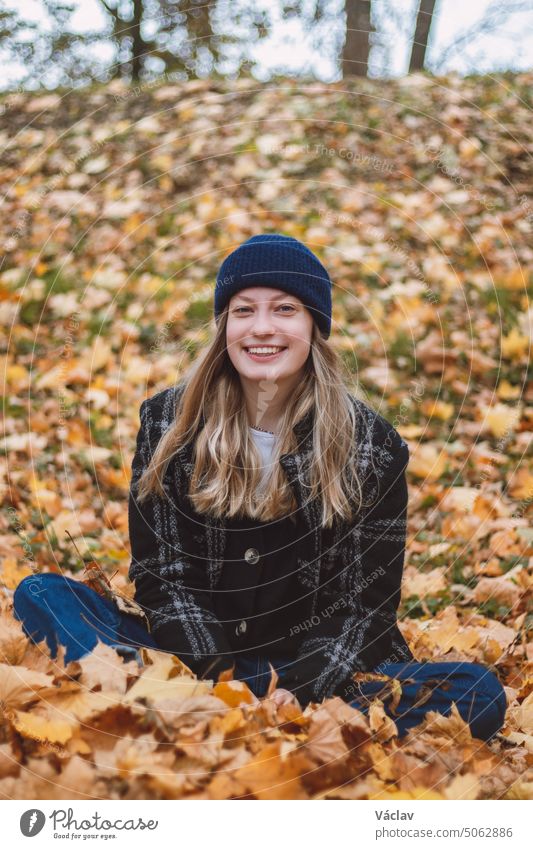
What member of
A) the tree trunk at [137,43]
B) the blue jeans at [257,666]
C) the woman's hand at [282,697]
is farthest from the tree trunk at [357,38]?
the woman's hand at [282,697]

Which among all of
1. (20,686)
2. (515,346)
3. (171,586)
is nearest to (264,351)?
(171,586)

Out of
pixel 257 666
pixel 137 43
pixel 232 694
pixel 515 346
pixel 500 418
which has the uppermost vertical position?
pixel 137 43

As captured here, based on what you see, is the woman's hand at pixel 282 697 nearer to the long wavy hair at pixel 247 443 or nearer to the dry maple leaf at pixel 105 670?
the dry maple leaf at pixel 105 670

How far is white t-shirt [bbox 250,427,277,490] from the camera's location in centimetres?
255

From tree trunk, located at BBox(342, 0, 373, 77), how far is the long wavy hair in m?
2.18

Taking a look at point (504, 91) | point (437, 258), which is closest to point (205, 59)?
point (504, 91)

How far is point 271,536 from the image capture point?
2473mm

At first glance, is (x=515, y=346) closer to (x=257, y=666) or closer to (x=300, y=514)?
(x=300, y=514)

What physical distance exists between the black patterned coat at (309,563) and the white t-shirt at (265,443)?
0.34 ft

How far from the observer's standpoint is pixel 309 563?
245cm

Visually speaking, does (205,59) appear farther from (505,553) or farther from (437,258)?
(505,553)

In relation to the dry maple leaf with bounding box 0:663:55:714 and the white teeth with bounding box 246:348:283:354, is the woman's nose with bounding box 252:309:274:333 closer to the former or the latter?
the white teeth with bounding box 246:348:283:354

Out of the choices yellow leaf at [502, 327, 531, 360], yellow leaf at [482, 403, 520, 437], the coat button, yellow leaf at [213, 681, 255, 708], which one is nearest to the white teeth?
the coat button

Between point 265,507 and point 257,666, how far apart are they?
47 cm
